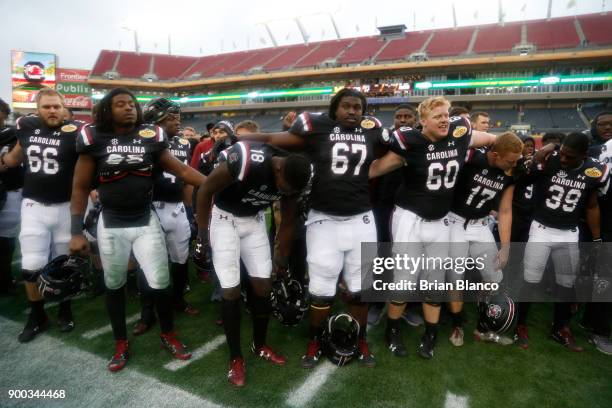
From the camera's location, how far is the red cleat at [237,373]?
8.87 feet

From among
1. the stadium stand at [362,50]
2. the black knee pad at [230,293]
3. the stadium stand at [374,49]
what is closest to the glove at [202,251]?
the black knee pad at [230,293]

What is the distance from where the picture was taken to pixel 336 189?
283cm

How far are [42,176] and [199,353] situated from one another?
82.8 inches

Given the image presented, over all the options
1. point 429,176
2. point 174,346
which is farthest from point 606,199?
point 174,346

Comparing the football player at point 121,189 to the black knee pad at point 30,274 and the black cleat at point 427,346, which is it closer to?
the black knee pad at point 30,274

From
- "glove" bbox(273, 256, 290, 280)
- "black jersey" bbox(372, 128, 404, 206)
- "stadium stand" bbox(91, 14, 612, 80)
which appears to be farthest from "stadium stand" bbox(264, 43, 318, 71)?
"glove" bbox(273, 256, 290, 280)

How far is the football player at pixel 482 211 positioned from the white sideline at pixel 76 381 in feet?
7.77

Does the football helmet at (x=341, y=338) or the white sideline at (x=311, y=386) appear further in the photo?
the football helmet at (x=341, y=338)

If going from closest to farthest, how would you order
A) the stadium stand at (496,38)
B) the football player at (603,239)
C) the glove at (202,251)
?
the glove at (202,251) < the football player at (603,239) < the stadium stand at (496,38)

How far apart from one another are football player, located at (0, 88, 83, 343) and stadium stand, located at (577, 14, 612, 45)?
31884 mm

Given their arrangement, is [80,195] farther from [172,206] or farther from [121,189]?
[172,206]

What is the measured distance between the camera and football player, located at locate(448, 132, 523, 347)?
3260 millimetres

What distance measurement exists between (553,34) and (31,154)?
34411mm

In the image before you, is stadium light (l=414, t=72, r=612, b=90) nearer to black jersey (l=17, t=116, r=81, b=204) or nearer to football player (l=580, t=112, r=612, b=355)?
football player (l=580, t=112, r=612, b=355)
